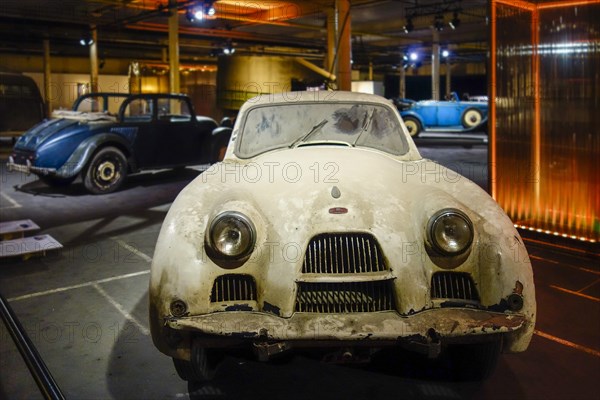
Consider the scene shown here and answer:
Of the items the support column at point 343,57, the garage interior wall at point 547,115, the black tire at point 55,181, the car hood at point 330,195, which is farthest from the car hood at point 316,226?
the support column at point 343,57

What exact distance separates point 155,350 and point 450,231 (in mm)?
2068

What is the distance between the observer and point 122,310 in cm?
426

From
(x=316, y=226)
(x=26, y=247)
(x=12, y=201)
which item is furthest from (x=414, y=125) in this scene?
(x=316, y=226)

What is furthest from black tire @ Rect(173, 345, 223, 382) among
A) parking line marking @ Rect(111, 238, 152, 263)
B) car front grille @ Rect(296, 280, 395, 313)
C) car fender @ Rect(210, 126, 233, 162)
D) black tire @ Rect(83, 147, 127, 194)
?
car fender @ Rect(210, 126, 233, 162)

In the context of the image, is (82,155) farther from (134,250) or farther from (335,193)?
(335,193)

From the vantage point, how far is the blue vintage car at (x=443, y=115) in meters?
19.8

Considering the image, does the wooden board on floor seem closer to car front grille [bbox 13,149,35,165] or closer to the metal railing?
the metal railing

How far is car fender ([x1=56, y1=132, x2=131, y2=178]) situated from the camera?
9188 mm

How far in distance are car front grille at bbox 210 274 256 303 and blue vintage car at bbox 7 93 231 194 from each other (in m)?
6.82

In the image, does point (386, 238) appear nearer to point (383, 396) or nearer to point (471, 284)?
point (471, 284)

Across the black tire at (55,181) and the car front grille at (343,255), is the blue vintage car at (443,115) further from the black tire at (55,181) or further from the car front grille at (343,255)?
the car front grille at (343,255)

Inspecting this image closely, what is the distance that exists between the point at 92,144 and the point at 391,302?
26.1ft

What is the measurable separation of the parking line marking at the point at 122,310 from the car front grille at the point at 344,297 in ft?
5.39

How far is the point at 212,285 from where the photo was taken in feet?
8.95
